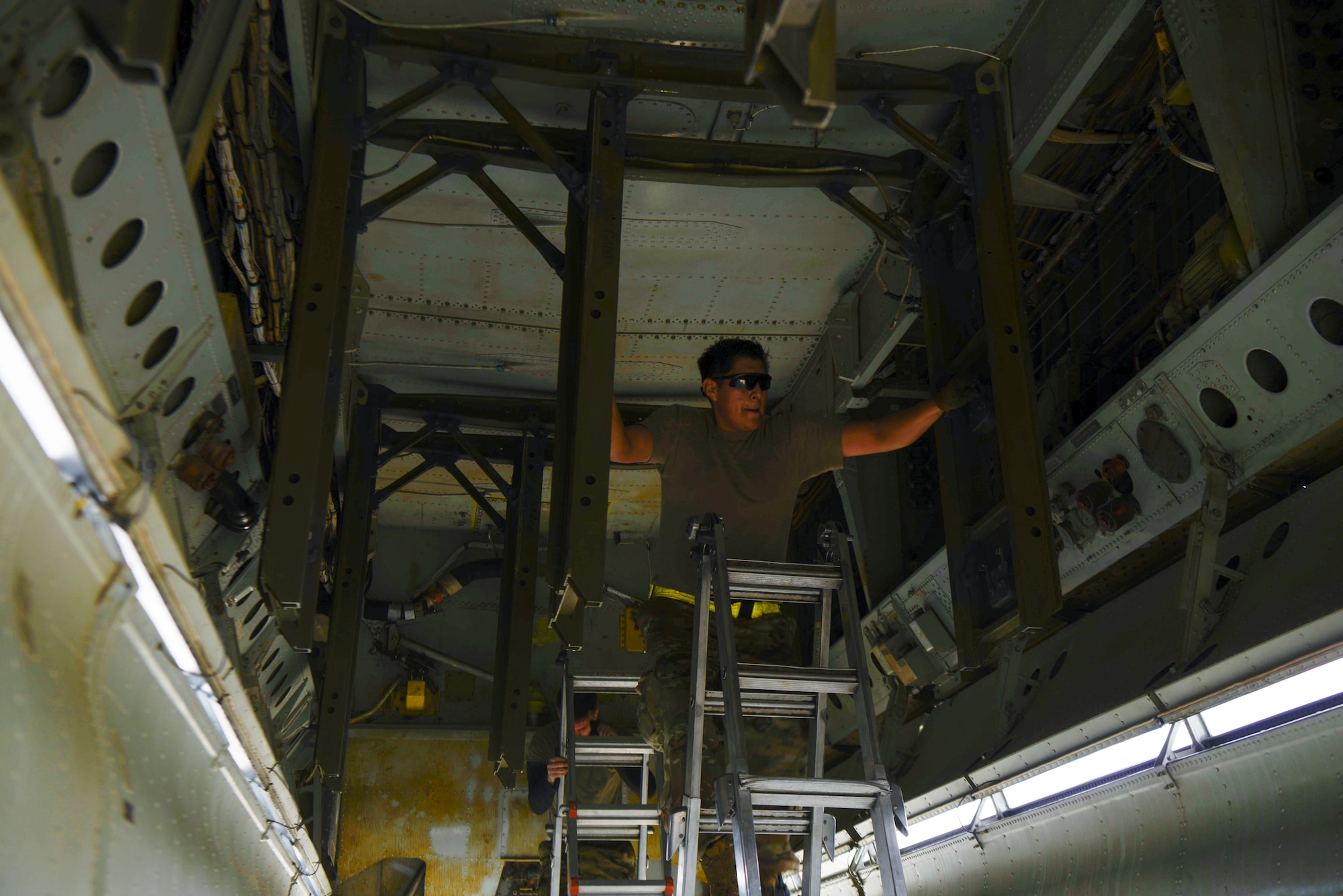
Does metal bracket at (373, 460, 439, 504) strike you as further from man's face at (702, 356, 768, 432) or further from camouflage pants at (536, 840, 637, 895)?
man's face at (702, 356, 768, 432)

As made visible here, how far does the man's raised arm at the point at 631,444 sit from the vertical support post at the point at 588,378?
255 mm

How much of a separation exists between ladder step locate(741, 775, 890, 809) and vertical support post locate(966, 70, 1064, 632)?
1.00 metres

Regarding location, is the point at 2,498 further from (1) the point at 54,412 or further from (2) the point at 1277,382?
(2) the point at 1277,382

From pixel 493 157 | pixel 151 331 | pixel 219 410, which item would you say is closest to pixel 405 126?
pixel 493 157

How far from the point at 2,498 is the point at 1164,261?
5.38m

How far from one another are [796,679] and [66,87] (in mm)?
3101

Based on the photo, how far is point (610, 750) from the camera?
6789 millimetres

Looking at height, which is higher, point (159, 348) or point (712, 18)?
point (712, 18)

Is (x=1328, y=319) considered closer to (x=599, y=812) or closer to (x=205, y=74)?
(x=205, y=74)

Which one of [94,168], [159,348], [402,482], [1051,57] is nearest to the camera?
[94,168]

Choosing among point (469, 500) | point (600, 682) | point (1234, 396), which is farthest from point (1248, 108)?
point (469, 500)

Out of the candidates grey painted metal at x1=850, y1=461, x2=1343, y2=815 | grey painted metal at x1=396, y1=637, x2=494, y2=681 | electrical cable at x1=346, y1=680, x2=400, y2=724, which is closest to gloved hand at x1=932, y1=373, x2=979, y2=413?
grey painted metal at x1=850, y1=461, x2=1343, y2=815

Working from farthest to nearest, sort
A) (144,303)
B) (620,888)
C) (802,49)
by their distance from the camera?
(620,888) < (144,303) < (802,49)

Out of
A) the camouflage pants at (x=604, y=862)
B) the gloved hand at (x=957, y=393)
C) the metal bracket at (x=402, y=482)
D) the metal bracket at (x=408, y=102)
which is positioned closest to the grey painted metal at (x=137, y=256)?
the metal bracket at (x=408, y=102)
